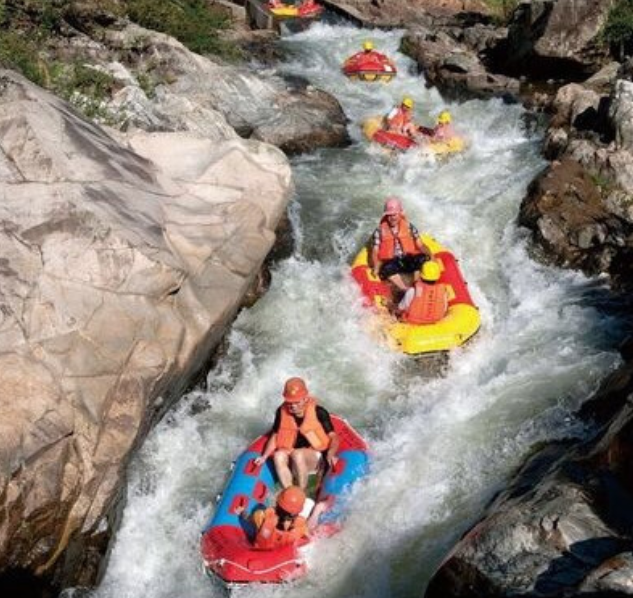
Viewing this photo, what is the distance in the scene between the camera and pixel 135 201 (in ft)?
25.5

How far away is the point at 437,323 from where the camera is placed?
917 cm

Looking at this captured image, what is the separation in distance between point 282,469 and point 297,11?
62.1 ft

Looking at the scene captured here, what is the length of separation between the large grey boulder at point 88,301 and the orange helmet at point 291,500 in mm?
1352

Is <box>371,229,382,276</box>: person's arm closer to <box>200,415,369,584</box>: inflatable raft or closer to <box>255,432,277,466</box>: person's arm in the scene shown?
<box>200,415,369,584</box>: inflatable raft

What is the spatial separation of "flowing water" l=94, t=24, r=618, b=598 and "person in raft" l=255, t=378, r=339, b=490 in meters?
0.51

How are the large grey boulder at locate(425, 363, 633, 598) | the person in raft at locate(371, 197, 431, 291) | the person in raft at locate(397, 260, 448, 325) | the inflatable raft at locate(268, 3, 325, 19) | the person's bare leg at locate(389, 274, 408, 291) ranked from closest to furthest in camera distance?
the large grey boulder at locate(425, 363, 633, 598) < the person in raft at locate(397, 260, 448, 325) < the person's bare leg at locate(389, 274, 408, 291) < the person in raft at locate(371, 197, 431, 291) < the inflatable raft at locate(268, 3, 325, 19)

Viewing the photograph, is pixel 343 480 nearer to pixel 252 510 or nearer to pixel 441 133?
pixel 252 510

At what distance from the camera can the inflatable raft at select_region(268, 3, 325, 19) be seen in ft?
75.9

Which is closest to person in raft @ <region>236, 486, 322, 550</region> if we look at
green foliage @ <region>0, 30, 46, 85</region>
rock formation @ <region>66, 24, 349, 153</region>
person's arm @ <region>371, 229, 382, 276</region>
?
person's arm @ <region>371, 229, 382, 276</region>

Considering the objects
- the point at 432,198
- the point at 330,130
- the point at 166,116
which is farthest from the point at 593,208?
the point at 166,116

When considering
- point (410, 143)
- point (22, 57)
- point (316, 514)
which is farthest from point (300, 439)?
point (410, 143)

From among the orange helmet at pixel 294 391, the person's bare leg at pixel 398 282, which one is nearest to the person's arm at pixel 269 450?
the orange helmet at pixel 294 391

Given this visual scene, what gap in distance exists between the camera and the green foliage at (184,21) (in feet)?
51.8

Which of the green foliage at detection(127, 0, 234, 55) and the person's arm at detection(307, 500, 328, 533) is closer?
the person's arm at detection(307, 500, 328, 533)
